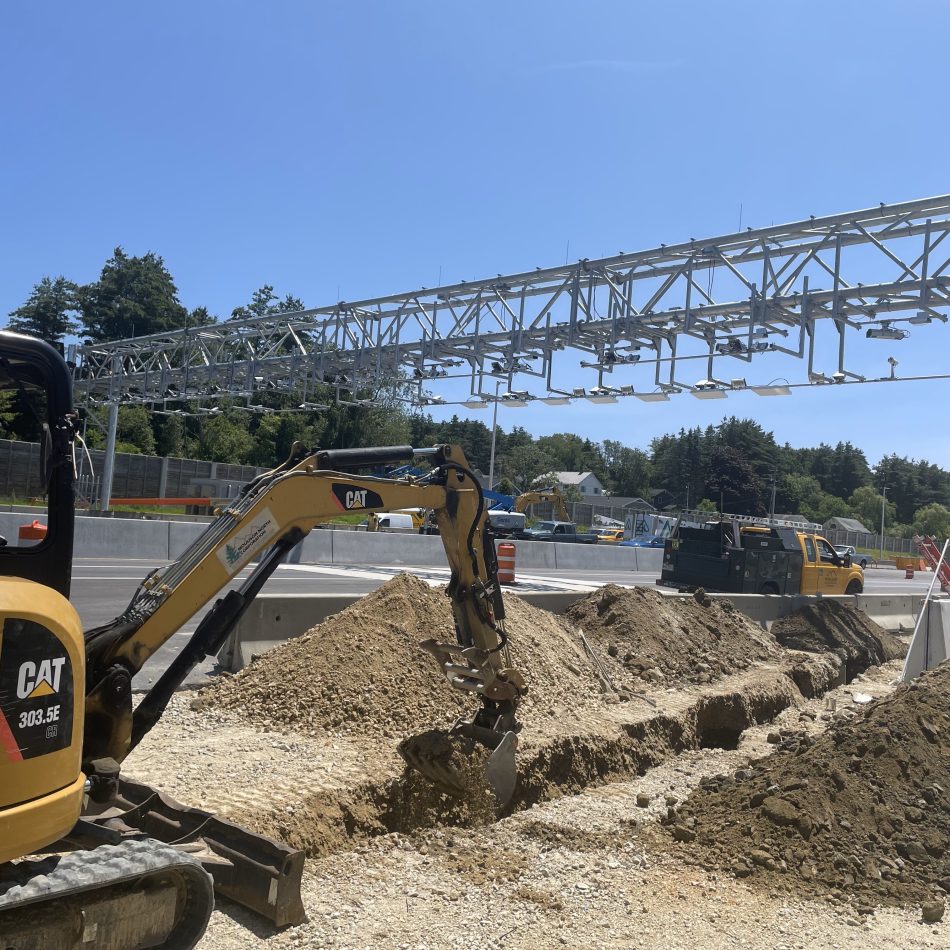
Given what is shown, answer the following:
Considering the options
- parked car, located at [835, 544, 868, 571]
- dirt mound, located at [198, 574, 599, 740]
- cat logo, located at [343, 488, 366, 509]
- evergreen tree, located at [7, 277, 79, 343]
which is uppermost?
evergreen tree, located at [7, 277, 79, 343]

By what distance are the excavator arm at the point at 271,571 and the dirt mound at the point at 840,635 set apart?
33.6 feet

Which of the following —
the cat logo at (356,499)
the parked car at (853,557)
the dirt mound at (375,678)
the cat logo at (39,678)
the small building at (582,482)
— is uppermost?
the small building at (582,482)

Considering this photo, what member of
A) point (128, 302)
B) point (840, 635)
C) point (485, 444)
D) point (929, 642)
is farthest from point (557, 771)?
point (485, 444)

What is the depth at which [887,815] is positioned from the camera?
22.4 feet

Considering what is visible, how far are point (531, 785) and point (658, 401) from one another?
1444 centimetres

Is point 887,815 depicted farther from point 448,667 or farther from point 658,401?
point 658,401

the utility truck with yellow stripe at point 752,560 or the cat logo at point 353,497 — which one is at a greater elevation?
the cat logo at point 353,497

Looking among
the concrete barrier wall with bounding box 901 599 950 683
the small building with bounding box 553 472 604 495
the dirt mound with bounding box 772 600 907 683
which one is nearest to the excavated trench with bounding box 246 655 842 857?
the concrete barrier wall with bounding box 901 599 950 683

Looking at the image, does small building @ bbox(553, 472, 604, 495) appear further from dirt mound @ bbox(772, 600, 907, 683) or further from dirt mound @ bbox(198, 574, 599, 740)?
dirt mound @ bbox(198, 574, 599, 740)

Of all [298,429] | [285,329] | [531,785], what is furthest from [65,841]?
[298,429]

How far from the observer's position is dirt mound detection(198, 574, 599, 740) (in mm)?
8234

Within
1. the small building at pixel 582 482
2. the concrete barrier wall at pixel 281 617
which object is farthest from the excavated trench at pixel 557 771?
the small building at pixel 582 482

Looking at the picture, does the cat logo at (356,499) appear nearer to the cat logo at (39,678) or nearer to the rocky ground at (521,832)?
the rocky ground at (521,832)

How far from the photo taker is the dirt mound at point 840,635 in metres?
16.5
